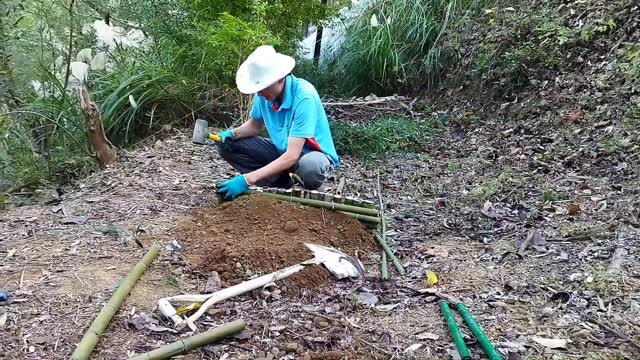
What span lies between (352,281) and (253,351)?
74 cm

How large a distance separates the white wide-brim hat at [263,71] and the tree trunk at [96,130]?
1659 millimetres

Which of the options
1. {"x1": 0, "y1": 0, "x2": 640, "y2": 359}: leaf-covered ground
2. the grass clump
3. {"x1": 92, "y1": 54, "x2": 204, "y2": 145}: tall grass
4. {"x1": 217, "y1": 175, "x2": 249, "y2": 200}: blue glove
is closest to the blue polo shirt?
{"x1": 217, "y1": 175, "x2": 249, "y2": 200}: blue glove

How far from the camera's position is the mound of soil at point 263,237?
295cm

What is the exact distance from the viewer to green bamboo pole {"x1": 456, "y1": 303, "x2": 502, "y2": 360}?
89.1 inches

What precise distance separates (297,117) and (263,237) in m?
0.76

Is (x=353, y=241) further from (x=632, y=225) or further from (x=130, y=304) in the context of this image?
(x=632, y=225)

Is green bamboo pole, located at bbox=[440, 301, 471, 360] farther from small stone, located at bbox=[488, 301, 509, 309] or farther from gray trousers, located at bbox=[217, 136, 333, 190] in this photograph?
gray trousers, located at bbox=[217, 136, 333, 190]

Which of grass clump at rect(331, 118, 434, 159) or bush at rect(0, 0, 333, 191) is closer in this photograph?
bush at rect(0, 0, 333, 191)

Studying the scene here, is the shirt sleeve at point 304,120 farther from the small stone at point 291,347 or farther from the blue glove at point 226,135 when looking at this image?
the small stone at point 291,347

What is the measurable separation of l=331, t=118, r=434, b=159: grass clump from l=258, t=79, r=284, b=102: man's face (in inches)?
74.5

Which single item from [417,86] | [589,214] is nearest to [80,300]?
[589,214]

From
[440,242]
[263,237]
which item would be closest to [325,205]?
[263,237]

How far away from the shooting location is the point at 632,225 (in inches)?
126

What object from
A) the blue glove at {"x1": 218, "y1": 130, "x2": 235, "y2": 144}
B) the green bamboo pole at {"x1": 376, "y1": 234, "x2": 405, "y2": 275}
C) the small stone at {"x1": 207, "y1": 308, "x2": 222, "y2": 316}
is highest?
the blue glove at {"x1": 218, "y1": 130, "x2": 235, "y2": 144}
